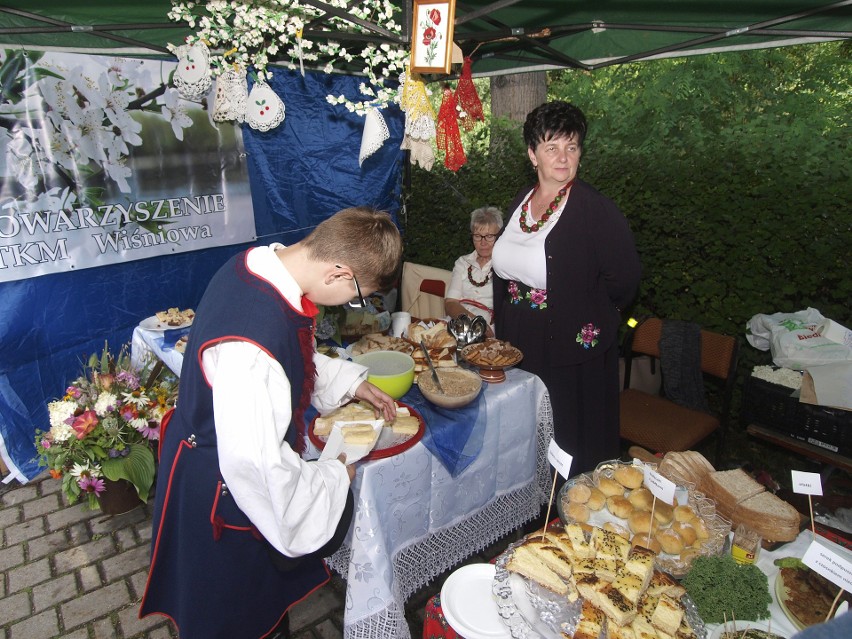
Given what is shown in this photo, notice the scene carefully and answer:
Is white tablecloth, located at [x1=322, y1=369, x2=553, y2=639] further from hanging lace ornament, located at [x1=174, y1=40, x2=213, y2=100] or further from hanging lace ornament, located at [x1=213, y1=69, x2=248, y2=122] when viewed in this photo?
hanging lace ornament, located at [x1=174, y1=40, x2=213, y2=100]

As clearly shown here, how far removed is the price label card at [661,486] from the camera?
1.39 meters

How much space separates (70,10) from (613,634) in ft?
13.2

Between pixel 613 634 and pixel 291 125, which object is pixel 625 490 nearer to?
pixel 613 634

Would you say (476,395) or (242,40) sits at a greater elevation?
(242,40)

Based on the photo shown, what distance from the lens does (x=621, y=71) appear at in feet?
29.1

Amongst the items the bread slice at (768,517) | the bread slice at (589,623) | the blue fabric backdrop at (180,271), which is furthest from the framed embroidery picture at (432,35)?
the blue fabric backdrop at (180,271)

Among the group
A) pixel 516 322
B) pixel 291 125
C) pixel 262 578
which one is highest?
pixel 291 125

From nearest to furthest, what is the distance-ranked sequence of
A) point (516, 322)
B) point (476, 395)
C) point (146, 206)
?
point (476, 395) → point (516, 322) → point (146, 206)

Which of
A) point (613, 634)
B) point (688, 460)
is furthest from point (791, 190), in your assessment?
point (613, 634)

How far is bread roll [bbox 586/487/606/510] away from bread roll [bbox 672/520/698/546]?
0.21m

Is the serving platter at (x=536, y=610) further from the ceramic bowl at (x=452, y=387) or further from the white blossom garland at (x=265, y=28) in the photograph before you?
the white blossom garland at (x=265, y=28)

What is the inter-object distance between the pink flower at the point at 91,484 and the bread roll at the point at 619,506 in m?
2.96

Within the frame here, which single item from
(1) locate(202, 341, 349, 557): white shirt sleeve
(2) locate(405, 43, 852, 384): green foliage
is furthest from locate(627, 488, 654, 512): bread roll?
(2) locate(405, 43, 852, 384): green foliage

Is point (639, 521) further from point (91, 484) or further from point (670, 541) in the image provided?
point (91, 484)
